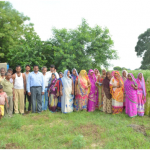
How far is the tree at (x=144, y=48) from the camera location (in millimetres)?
25922

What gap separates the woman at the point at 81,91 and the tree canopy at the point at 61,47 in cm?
974

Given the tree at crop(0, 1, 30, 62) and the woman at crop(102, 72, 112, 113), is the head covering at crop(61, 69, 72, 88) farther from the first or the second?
the tree at crop(0, 1, 30, 62)

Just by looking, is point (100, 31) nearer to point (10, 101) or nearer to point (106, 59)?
point (106, 59)

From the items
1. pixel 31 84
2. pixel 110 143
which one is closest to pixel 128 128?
pixel 110 143

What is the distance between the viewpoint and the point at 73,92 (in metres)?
6.17

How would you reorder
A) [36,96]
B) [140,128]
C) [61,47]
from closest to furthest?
[140,128]
[36,96]
[61,47]

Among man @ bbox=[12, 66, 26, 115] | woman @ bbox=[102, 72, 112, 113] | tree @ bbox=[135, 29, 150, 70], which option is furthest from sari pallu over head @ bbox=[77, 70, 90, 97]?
tree @ bbox=[135, 29, 150, 70]

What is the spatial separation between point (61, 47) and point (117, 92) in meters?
12.2

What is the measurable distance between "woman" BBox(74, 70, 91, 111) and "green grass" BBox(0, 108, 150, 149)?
2.21 ft

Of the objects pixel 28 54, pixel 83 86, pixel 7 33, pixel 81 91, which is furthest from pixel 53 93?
pixel 7 33

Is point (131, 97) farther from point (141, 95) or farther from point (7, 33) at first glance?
point (7, 33)

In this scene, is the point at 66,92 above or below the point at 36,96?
above

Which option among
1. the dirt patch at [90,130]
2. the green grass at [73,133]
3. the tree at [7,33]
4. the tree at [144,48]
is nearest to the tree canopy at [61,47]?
the tree at [7,33]

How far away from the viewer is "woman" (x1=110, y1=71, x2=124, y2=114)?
5785 mm
